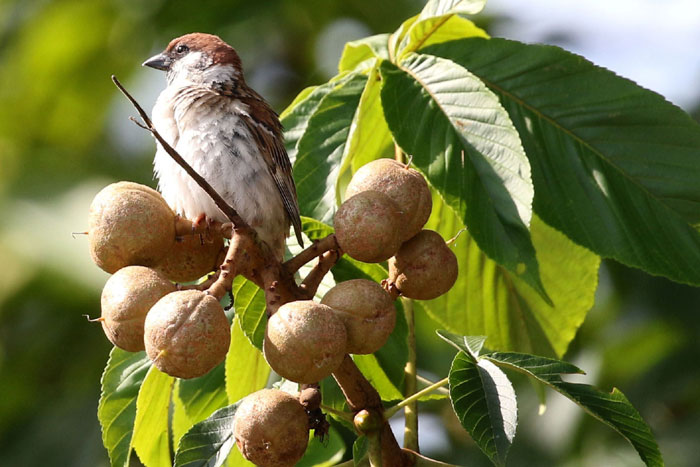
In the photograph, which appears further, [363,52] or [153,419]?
[363,52]

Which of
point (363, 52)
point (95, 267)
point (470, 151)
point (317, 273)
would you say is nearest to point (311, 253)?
point (317, 273)

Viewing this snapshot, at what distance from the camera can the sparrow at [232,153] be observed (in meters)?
2.75

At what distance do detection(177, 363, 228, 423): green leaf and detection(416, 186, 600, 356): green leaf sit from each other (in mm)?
755

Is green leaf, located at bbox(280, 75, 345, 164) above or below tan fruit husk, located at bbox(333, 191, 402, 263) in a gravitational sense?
below

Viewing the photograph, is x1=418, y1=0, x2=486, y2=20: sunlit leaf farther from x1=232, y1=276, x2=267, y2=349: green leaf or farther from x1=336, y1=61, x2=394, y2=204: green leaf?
x1=232, y1=276, x2=267, y2=349: green leaf

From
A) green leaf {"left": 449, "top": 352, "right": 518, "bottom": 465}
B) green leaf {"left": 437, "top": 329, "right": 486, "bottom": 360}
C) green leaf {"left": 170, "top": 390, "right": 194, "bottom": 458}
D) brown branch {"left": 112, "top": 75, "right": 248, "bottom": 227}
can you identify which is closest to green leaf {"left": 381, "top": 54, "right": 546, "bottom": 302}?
green leaf {"left": 437, "top": 329, "right": 486, "bottom": 360}

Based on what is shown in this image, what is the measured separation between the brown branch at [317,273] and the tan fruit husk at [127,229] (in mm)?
309

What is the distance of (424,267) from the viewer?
189 cm

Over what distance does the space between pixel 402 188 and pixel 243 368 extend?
2.96 ft

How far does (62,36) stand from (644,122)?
371 cm

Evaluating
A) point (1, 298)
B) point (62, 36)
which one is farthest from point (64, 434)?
point (62, 36)

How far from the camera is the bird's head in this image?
12.0 ft

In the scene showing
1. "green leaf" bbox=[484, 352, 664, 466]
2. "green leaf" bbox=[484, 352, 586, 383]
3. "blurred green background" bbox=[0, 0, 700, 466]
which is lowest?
"blurred green background" bbox=[0, 0, 700, 466]

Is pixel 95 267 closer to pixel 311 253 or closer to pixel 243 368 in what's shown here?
pixel 243 368
